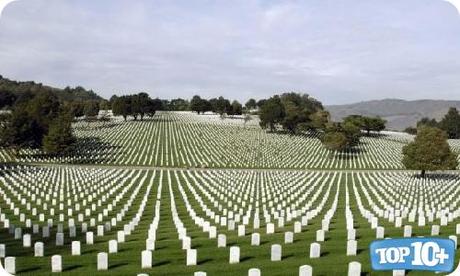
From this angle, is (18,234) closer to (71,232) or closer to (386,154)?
(71,232)

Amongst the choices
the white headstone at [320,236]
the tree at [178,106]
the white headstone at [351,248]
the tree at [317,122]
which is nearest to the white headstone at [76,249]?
the white headstone at [320,236]

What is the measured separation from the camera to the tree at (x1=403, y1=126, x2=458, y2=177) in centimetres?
5266

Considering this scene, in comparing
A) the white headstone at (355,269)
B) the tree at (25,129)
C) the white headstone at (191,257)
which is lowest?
the white headstone at (191,257)

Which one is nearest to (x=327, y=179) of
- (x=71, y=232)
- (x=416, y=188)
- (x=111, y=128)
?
(x=416, y=188)

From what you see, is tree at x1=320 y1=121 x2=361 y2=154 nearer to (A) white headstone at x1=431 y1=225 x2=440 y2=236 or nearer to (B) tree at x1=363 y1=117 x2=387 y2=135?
(B) tree at x1=363 y1=117 x2=387 y2=135

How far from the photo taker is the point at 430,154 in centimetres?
5269

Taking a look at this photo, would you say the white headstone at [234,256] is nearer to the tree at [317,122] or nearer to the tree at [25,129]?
the tree at [25,129]

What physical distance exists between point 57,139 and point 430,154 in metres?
42.1

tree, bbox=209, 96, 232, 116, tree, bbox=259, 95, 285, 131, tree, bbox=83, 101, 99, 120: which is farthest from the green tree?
tree, bbox=259, 95, 285, 131

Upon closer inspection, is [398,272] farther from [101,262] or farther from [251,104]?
[251,104]

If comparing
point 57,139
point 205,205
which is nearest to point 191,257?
point 205,205

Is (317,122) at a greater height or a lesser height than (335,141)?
greater

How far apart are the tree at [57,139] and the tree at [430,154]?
3947cm

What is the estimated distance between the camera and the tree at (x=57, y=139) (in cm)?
6638
